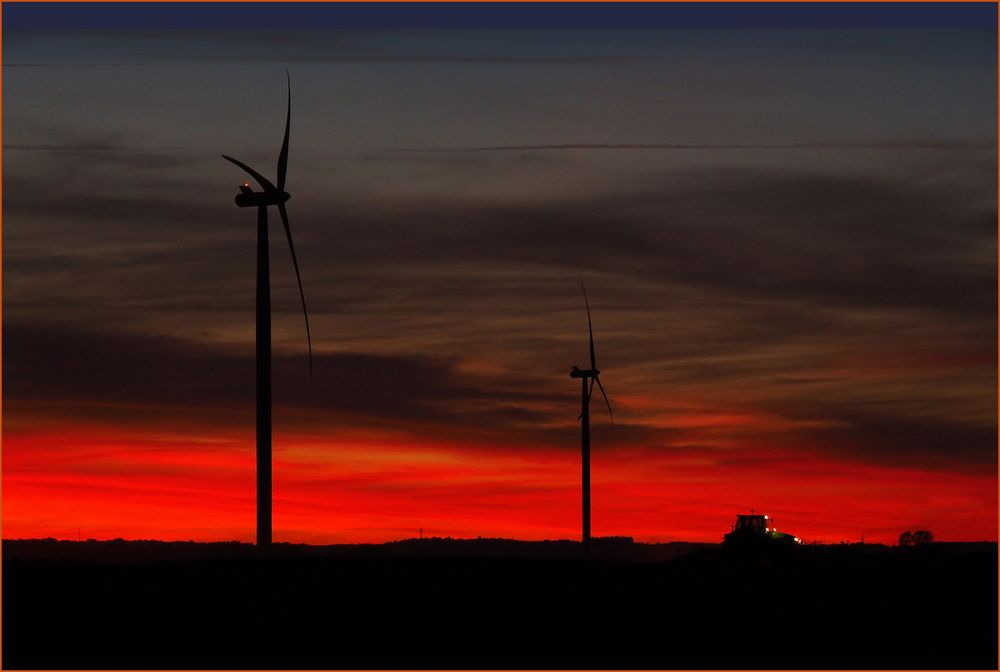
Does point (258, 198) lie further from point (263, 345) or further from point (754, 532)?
point (754, 532)

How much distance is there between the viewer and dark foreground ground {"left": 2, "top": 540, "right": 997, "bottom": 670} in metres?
44.6

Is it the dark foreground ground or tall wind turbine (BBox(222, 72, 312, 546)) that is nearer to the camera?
the dark foreground ground

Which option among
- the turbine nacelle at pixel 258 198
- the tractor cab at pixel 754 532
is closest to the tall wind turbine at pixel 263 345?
the turbine nacelle at pixel 258 198

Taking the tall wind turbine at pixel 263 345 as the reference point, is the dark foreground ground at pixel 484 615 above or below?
below

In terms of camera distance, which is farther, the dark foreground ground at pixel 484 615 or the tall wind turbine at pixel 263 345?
the tall wind turbine at pixel 263 345

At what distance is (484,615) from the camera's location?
51312mm

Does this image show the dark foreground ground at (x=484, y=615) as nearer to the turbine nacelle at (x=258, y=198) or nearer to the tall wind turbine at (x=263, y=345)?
the tall wind turbine at (x=263, y=345)

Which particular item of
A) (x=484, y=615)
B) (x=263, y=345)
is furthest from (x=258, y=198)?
(x=484, y=615)

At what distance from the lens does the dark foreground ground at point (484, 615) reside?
4462cm

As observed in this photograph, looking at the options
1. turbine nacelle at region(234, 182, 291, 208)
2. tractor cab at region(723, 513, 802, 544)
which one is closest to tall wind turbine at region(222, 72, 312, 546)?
turbine nacelle at region(234, 182, 291, 208)

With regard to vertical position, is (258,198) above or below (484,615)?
above

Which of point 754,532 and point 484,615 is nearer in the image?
point 484,615

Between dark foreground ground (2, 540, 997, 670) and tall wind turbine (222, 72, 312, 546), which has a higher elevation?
tall wind turbine (222, 72, 312, 546)

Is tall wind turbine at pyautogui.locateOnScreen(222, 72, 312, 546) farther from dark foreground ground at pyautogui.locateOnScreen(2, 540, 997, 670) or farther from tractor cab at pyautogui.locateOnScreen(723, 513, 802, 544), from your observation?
tractor cab at pyautogui.locateOnScreen(723, 513, 802, 544)
